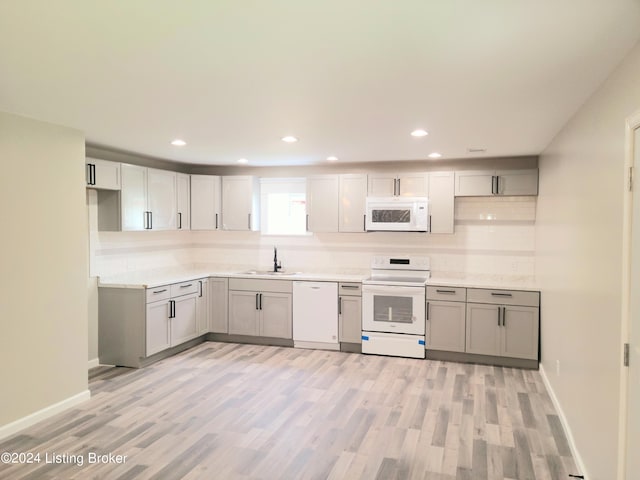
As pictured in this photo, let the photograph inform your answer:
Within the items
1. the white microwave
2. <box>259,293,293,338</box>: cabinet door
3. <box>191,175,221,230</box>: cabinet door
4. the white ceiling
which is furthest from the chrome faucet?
the white ceiling

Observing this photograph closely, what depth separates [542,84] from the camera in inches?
104

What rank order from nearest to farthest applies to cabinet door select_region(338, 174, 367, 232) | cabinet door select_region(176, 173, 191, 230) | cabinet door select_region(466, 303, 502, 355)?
Result: cabinet door select_region(466, 303, 502, 355) < cabinet door select_region(338, 174, 367, 232) < cabinet door select_region(176, 173, 191, 230)

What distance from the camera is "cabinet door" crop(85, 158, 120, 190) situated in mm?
4617

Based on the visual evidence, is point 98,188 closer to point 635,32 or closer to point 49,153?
point 49,153

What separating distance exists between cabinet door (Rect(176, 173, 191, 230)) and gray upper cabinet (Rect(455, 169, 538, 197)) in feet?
11.6

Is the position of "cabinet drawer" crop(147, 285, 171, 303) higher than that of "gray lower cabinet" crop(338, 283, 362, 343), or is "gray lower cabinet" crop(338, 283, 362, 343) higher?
"cabinet drawer" crop(147, 285, 171, 303)

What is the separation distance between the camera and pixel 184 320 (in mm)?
5633

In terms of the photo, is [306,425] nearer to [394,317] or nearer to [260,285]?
[394,317]

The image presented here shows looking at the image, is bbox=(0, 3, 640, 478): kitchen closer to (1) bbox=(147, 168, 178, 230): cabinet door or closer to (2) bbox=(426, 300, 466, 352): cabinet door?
(1) bbox=(147, 168, 178, 230): cabinet door

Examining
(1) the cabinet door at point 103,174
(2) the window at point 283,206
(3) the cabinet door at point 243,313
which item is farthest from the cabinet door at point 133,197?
(2) the window at point 283,206

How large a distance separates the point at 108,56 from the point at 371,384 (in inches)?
144

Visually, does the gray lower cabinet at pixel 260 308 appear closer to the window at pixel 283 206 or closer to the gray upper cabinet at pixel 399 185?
the window at pixel 283 206

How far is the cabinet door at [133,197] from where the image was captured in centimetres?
506

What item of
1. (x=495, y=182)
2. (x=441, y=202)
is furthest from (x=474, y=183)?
(x=441, y=202)
